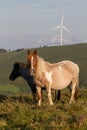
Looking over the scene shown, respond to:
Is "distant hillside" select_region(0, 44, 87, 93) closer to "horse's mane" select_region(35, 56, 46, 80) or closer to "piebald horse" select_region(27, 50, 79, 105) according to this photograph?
"piebald horse" select_region(27, 50, 79, 105)

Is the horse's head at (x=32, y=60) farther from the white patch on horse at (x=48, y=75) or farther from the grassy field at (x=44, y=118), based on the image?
the grassy field at (x=44, y=118)

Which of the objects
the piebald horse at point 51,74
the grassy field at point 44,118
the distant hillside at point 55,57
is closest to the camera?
the grassy field at point 44,118

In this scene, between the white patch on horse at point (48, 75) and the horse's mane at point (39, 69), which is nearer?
the horse's mane at point (39, 69)

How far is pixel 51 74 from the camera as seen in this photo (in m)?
16.5

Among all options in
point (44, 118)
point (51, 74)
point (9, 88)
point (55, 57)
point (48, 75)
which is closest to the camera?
point (44, 118)

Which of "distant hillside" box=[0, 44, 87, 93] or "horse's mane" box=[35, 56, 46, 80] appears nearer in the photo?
"horse's mane" box=[35, 56, 46, 80]

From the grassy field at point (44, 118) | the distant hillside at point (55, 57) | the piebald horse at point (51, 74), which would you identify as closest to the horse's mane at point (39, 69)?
the piebald horse at point (51, 74)

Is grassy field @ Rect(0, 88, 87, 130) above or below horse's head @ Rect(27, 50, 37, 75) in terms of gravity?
below

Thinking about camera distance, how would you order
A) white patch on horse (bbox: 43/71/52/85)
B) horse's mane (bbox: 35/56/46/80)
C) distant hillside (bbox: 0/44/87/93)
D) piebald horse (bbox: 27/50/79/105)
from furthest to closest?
distant hillside (bbox: 0/44/87/93)
white patch on horse (bbox: 43/71/52/85)
horse's mane (bbox: 35/56/46/80)
piebald horse (bbox: 27/50/79/105)

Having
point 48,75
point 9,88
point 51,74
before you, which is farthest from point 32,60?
point 9,88

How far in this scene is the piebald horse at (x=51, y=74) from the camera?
51.1 feet

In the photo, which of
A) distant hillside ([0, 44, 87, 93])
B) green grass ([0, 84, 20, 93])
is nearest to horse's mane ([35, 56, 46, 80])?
green grass ([0, 84, 20, 93])

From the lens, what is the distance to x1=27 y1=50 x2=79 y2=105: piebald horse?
15.6m

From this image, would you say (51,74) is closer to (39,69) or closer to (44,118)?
(39,69)
